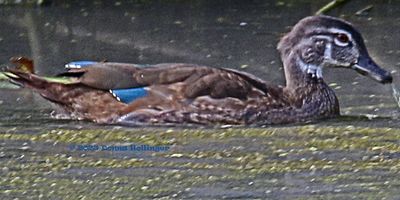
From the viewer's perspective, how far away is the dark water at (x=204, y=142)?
7.05m

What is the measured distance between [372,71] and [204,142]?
150 cm

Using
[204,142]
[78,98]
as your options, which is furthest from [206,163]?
[78,98]

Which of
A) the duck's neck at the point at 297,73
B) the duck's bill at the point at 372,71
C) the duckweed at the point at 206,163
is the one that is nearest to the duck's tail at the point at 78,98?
the duckweed at the point at 206,163

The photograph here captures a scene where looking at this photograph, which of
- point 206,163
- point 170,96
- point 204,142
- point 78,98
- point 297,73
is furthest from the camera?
point 297,73

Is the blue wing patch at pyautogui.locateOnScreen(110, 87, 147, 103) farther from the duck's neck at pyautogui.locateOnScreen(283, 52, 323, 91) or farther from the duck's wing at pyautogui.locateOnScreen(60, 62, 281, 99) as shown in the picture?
the duck's neck at pyautogui.locateOnScreen(283, 52, 323, 91)

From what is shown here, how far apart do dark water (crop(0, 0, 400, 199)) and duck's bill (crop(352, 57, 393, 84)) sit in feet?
0.64

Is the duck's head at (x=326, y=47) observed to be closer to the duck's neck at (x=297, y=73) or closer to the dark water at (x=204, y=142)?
the duck's neck at (x=297, y=73)

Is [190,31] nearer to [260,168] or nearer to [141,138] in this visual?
[141,138]

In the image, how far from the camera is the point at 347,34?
29.9ft

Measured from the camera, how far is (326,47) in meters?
9.15

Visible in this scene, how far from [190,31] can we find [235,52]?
1.21m

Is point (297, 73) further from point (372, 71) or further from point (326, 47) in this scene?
point (372, 71)

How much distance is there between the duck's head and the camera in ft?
29.9

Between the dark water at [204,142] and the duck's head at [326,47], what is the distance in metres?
0.27
